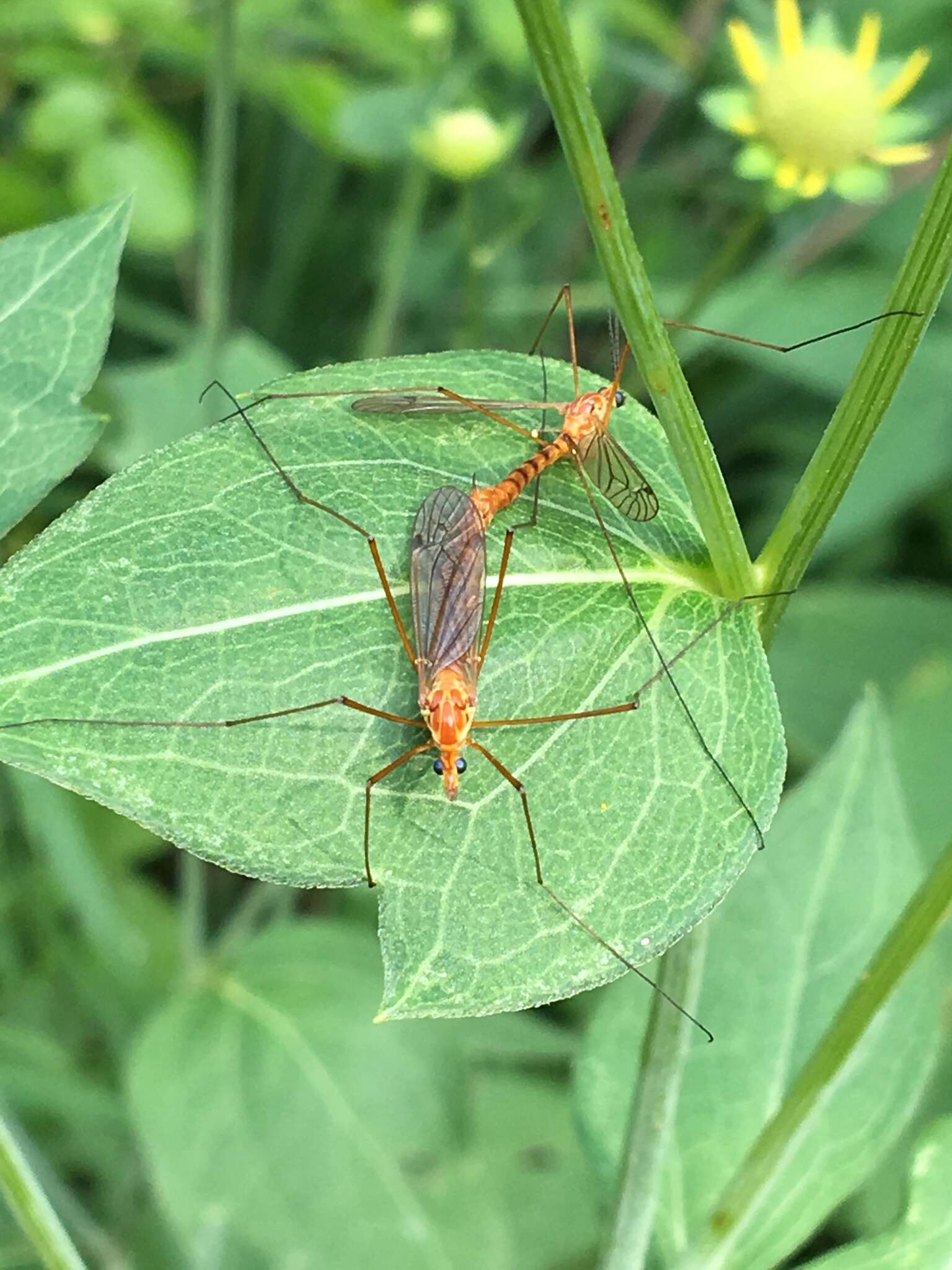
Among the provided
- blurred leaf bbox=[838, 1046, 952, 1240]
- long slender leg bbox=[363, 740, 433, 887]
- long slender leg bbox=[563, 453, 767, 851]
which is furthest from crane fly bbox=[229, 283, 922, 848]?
blurred leaf bbox=[838, 1046, 952, 1240]

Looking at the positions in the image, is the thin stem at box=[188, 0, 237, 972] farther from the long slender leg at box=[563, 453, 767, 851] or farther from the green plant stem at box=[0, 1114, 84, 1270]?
the long slender leg at box=[563, 453, 767, 851]

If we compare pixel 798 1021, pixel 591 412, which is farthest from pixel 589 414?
pixel 798 1021

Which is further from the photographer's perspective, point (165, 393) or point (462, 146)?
point (165, 393)

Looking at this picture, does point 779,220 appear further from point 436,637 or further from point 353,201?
point 436,637

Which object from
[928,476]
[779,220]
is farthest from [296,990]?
[779,220]

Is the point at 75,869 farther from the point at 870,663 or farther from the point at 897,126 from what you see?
the point at 897,126
